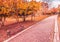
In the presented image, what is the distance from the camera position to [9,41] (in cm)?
1270

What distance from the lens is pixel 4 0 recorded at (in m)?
24.7

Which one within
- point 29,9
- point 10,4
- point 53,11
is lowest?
point 53,11

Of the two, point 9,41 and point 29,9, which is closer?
point 9,41

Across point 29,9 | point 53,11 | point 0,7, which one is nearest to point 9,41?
point 0,7

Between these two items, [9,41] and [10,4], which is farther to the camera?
[10,4]

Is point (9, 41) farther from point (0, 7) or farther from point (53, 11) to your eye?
point (53, 11)

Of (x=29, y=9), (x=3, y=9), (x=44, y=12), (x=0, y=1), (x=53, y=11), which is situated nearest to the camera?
(x=0, y=1)

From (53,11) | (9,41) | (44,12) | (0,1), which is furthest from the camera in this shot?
(53,11)

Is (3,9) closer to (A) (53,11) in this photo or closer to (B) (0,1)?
(B) (0,1)

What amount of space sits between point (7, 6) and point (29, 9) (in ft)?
52.3

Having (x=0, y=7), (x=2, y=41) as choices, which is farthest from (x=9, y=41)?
(x=0, y=7)

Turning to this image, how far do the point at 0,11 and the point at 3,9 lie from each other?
2.14 feet

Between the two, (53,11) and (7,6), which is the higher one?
(7,6)

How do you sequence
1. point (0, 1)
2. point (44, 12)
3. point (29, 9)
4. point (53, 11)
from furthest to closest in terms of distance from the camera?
point (53, 11), point (44, 12), point (29, 9), point (0, 1)
